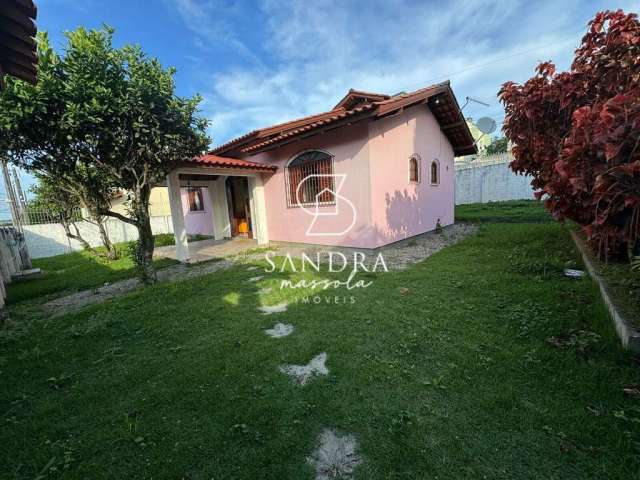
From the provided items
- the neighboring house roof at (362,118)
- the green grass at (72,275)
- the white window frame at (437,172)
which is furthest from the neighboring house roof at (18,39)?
the white window frame at (437,172)

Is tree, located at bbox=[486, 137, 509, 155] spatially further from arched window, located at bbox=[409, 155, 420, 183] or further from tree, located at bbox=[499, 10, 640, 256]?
tree, located at bbox=[499, 10, 640, 256]

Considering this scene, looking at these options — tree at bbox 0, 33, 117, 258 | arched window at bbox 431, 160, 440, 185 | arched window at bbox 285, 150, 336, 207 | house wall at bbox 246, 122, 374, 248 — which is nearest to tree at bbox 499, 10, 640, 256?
house wall at bbox 246, 122, 374, 248

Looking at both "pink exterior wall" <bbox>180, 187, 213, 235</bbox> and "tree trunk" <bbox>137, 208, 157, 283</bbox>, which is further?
"pink exterior wall" <bbox>180, 187, 213, 235</bbox>

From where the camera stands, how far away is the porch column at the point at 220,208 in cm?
1102

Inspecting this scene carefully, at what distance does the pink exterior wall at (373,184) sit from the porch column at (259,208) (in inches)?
10.8

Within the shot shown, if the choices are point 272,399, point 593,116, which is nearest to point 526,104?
point 593,116

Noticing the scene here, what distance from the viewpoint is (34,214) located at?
32.8 feet

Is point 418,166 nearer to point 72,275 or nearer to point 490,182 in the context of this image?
point 72,275

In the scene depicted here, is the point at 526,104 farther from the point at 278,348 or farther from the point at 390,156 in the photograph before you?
the point at 278,348

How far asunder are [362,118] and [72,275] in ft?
27.0

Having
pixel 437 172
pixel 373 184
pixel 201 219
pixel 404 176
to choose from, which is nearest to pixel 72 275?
pixel 201 219

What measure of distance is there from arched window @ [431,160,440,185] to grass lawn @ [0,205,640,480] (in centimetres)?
699

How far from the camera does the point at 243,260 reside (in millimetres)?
7215

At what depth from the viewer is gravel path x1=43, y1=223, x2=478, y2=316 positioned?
16.1 feet
